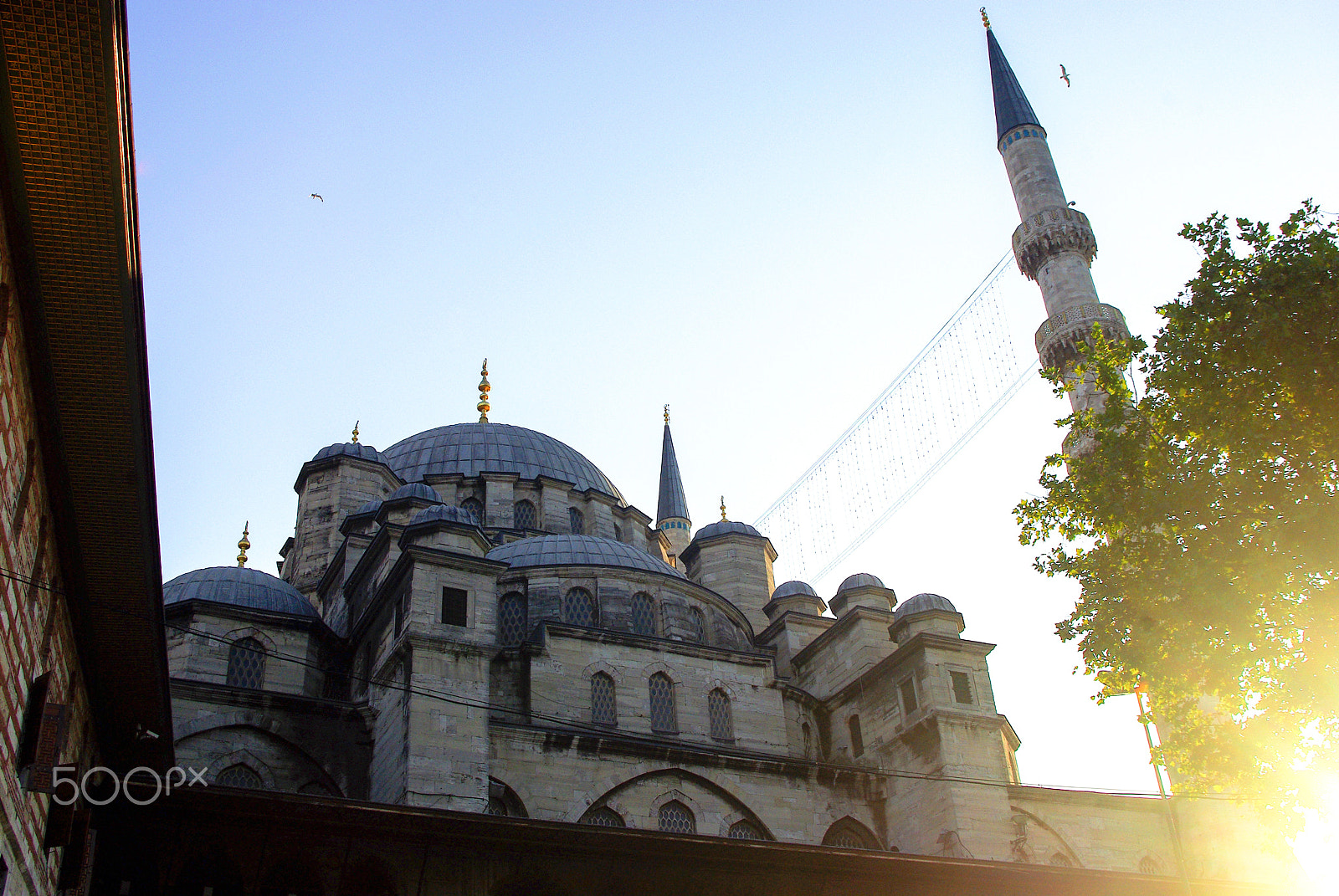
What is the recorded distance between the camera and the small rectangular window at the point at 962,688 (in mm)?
20344

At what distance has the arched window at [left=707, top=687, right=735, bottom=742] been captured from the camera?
20562 millimetres

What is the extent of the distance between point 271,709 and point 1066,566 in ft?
37.6

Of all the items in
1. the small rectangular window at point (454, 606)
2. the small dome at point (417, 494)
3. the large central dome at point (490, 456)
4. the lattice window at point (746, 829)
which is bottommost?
the lattice window at point (746, 829)

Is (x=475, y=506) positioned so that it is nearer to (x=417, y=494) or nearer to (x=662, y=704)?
(x=417, y=494)

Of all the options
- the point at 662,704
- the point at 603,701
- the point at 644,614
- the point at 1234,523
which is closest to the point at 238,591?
the point at 603,701

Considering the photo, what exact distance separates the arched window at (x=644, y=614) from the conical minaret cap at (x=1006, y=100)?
52.9 feet

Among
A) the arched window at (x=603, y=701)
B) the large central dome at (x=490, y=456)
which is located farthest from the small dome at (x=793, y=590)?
the arched window at (x=603, y=701)

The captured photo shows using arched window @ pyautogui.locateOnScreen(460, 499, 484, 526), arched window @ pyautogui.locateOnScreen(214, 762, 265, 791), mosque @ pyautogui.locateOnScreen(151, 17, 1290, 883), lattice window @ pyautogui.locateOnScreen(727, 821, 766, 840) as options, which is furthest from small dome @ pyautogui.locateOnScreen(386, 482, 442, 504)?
lattice window @ pyautogui.locateOnScreen(727, 821, 766, 840)

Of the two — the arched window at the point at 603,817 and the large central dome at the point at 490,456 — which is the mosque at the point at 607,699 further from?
the large central dome at the point at 490,456

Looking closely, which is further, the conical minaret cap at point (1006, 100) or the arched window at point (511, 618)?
the conical minaret cap at point (1006, 100)

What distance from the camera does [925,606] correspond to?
Answer: 22.3 m

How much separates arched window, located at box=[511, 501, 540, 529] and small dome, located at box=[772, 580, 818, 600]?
6.12 metres

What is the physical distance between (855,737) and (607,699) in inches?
209

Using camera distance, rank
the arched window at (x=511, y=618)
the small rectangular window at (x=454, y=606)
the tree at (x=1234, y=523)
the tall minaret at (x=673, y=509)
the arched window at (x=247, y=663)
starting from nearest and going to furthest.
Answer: the tree at (x=1234, y=523)
the small rectangular window at (x=454, y=606)
the arched window at (x=247, y=663)
the arched window at (x=511, y=618)
the tall minaret at (x=673, y=509)
